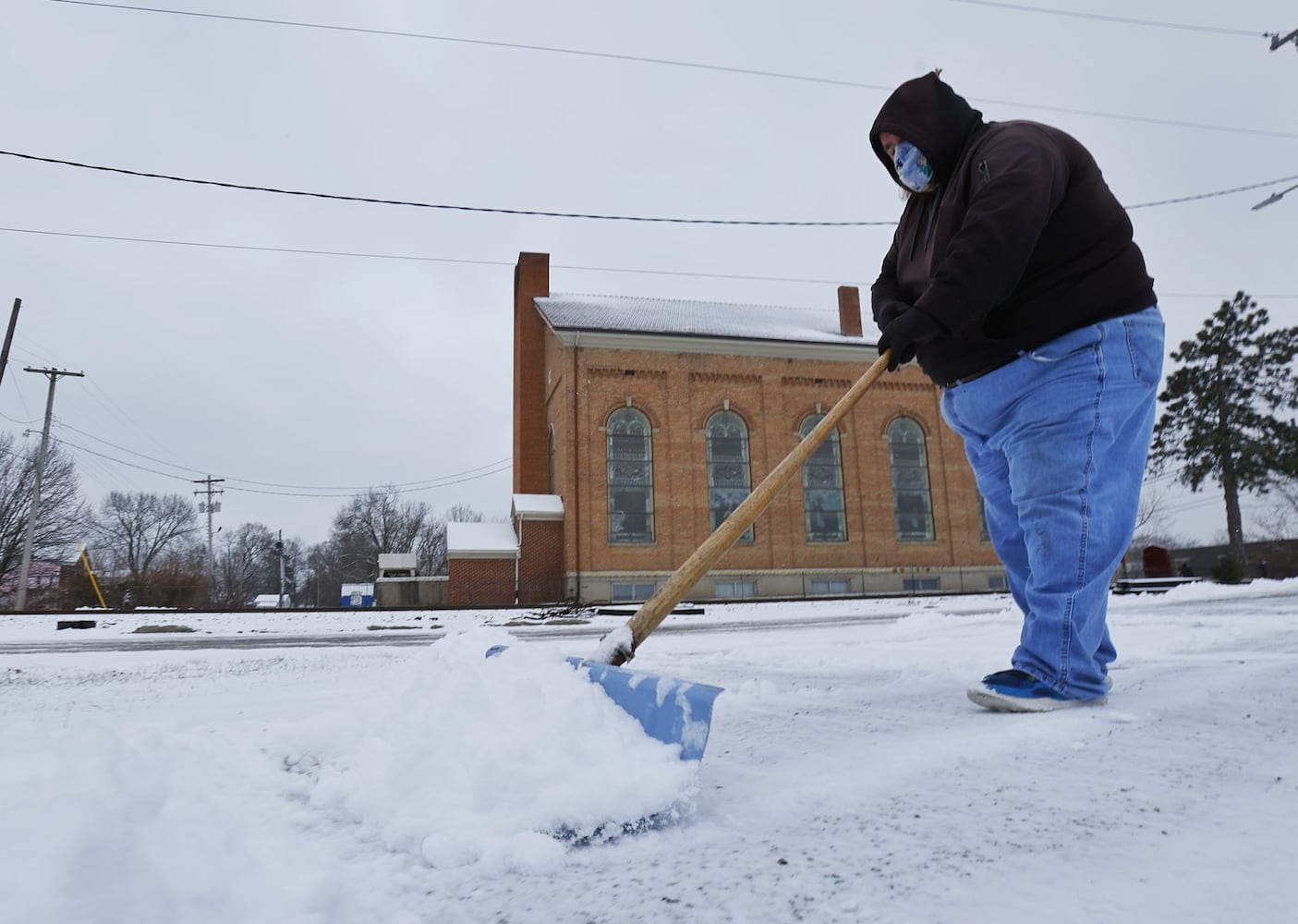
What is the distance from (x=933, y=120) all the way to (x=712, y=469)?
23866 mm

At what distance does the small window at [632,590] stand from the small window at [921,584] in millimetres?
9350

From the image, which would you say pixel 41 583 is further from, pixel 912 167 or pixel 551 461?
pixel 912 167

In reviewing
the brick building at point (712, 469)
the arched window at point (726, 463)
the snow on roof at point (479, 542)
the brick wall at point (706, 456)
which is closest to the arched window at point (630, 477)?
the brick building at point (712, 469)

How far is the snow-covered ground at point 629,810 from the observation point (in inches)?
39.2

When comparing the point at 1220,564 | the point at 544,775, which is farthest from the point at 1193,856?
the point at 1220,564

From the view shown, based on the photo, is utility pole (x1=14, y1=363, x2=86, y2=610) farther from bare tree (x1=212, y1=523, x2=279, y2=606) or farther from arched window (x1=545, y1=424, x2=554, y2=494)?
bare tree (x1=212, y1=523, x2=279, y2=606)

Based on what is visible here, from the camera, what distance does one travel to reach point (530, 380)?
98.1 feet

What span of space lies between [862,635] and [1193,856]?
5.03 metres

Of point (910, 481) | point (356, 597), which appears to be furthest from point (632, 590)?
point (356, 597)

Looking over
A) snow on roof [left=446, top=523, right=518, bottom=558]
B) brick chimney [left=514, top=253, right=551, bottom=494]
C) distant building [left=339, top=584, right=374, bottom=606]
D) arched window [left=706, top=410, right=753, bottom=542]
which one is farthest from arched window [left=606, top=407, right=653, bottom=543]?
distant building [left=339, top=584, right=374, bottom=606]

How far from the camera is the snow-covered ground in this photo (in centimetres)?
100

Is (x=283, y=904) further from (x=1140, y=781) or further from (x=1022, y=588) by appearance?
(x=1022, y=588)

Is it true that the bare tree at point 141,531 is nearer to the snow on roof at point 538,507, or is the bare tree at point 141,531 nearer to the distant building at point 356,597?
the distant building at point 356,597

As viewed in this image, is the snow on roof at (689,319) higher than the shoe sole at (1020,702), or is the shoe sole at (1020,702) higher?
the snow on roof at (689,319)
